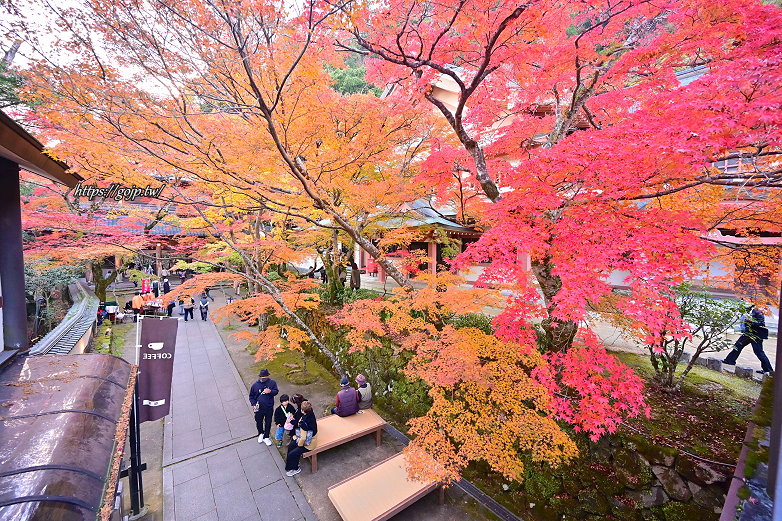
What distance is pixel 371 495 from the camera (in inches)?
206

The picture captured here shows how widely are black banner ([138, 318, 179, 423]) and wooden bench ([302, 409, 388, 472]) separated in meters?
2.96

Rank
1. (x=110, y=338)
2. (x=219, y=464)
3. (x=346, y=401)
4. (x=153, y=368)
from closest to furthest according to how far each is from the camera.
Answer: (x=153, y=368), (x=219, y=464), (x=346, y=401), (x=110, y=338)

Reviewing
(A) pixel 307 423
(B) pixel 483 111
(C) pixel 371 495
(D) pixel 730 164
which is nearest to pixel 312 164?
(B) pixel 483 111

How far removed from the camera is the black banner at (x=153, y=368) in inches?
230

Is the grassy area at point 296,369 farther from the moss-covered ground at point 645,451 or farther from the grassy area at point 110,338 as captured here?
the moss-covered ground at point 645,451

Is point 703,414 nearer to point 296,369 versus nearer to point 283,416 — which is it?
point 283,416

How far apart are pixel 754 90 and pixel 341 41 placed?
5.44 meters

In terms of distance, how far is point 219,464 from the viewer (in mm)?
6434

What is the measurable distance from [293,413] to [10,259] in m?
5.00

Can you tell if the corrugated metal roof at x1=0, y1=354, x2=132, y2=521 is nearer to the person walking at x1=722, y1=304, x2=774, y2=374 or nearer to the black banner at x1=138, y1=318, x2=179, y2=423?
the black banner at x1=138, y1=318, x2=179, y2=423

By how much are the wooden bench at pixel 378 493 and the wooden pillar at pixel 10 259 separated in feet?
16.5

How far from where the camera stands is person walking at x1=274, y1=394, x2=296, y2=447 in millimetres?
6508

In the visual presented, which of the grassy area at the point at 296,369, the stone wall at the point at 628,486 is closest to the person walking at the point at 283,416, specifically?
the grassy area at the point at 296,369

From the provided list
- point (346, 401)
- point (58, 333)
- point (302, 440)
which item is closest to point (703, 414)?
point (346, 401)
